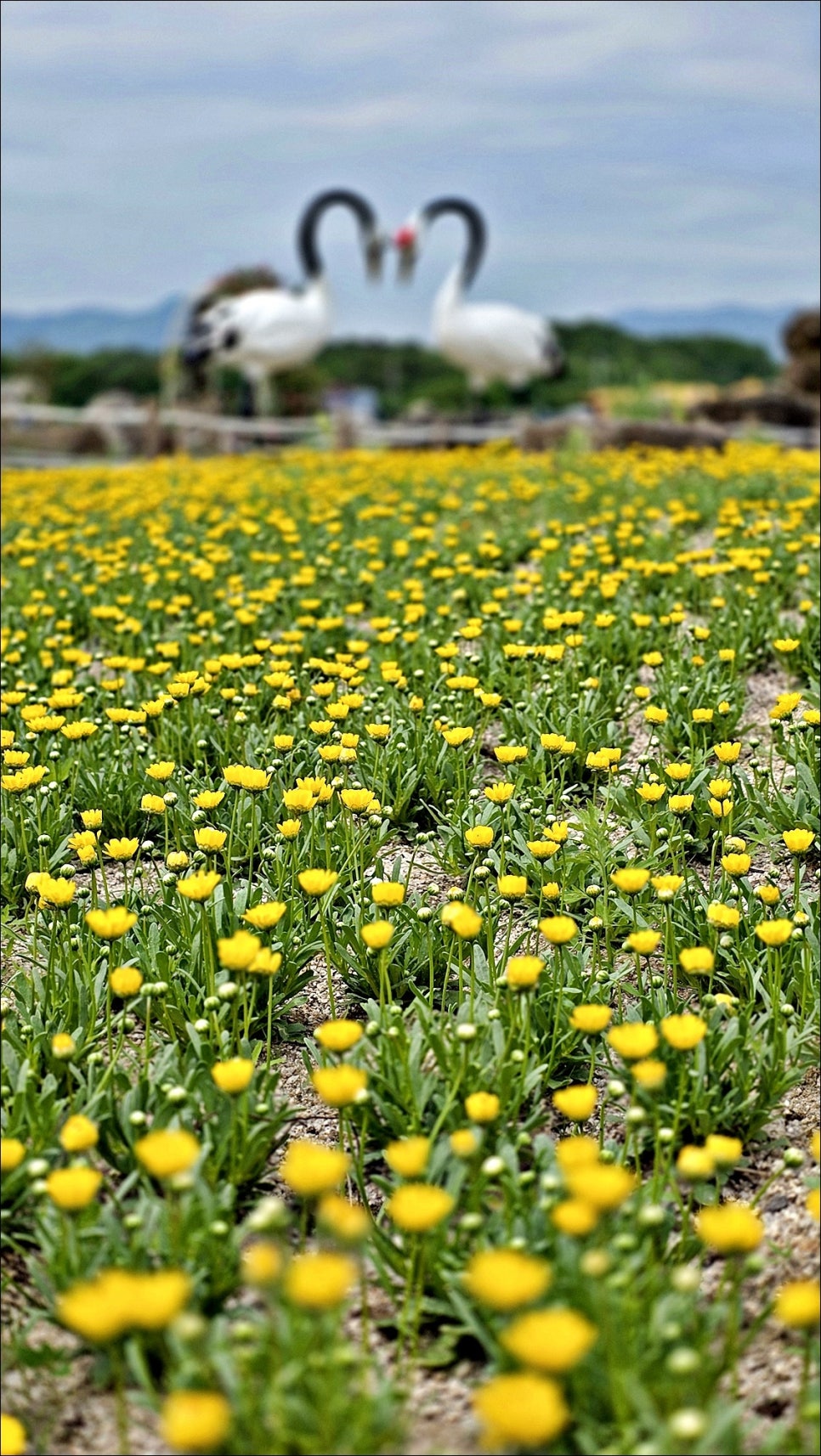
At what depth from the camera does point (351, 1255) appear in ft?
7.36

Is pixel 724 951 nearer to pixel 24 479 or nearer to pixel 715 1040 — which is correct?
pixel 715 1040

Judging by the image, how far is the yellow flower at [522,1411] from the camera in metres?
1.25

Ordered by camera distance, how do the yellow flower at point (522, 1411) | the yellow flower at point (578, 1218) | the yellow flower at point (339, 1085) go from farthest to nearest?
the yellow flower at point (339, 1085) → the yellow flower at point (578, 1218) → the yellow flower at point (522, 1411)

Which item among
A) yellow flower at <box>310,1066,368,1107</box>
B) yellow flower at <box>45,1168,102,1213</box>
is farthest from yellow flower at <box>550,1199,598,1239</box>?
yellow flower at <box>45,1168,102,1213</box>

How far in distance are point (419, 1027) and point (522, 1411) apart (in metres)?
1.59

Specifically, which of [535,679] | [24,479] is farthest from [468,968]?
[24,479]

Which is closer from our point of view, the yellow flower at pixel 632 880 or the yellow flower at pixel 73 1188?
the yellow flower at pixel 73 1188

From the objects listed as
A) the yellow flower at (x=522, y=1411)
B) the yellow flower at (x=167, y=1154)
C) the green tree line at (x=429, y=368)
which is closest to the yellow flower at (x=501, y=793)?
the yellow flower at (x=167, y=1154)

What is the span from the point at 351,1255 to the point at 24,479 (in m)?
13.3

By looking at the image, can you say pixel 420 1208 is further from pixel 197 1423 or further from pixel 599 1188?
pixel 197 1423

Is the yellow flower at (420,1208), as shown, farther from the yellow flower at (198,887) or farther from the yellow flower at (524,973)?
the yellow flower at (198,887)

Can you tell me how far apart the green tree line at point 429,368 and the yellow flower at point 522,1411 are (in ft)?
169

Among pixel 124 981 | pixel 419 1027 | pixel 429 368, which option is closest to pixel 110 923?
pixel 124 981

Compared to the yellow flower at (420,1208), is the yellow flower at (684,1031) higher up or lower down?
higher up
